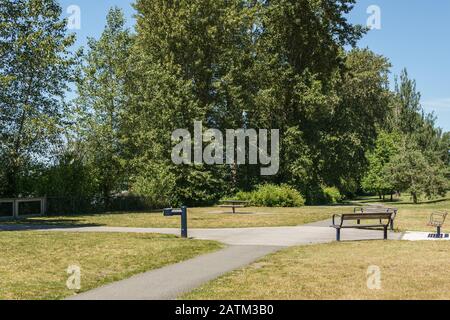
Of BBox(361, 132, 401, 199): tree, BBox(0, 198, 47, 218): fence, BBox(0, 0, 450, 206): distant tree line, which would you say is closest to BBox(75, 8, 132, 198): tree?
BBox(0, 0, 450, 206): distant tree line

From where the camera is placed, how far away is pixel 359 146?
161 feet

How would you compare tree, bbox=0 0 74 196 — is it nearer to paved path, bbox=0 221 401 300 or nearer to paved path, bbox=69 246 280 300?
paved path, bbox=0 221 401 300

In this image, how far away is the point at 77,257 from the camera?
12766mm

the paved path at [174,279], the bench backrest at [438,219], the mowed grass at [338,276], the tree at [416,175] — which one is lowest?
the paved path at [174,279]

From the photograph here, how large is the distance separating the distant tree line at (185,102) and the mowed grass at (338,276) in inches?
889

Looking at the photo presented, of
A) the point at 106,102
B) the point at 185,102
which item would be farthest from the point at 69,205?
the point at 185,102

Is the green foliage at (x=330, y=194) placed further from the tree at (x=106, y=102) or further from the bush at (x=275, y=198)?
the tree at (x=106, y=102)

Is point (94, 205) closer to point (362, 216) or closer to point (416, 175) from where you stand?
point (362, 216)

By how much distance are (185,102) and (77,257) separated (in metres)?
31.0

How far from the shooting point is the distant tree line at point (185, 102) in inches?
1288

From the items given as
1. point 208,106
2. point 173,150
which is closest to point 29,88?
point 173,150

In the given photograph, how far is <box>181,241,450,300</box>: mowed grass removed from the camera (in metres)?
8.51

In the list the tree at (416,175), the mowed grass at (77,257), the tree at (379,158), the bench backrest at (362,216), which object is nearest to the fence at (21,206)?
the mowed grass at (77,257)
